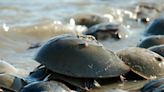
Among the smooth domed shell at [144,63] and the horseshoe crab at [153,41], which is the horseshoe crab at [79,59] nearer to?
the smooth domed shell at [144,63]

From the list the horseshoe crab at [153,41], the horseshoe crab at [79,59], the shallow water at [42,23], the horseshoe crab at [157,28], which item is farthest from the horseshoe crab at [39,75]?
the horseshoe crab at [157,28]

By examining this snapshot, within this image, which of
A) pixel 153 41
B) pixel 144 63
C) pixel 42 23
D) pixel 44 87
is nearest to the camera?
pixel 44 87

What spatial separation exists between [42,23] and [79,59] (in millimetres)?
4097

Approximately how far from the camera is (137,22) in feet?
25.1

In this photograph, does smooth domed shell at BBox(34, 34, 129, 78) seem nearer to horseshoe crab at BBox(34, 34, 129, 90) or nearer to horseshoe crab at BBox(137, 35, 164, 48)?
horseshoe crab at BBox(34, 34, 129, 90)

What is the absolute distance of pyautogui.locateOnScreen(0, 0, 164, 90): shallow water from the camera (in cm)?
449

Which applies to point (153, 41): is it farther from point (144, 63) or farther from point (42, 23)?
point (42, 23)

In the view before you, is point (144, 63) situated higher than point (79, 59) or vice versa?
point (79, 59)

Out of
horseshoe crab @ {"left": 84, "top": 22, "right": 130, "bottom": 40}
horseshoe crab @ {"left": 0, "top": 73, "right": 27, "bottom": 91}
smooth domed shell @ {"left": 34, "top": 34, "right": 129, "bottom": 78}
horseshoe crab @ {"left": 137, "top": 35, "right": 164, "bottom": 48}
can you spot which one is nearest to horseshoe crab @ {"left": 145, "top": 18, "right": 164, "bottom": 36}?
horseshoe crab @ {"left": 84, "top": 22, "right": 130, "bottom": 40}

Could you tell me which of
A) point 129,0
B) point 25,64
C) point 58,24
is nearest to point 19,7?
point 58,24

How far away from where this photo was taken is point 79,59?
244 centimetres

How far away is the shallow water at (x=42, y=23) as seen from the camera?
4.49 meters

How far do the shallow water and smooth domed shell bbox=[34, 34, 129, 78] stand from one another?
0.68 meters

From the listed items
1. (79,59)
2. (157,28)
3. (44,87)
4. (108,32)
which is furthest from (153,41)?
(44,87)
